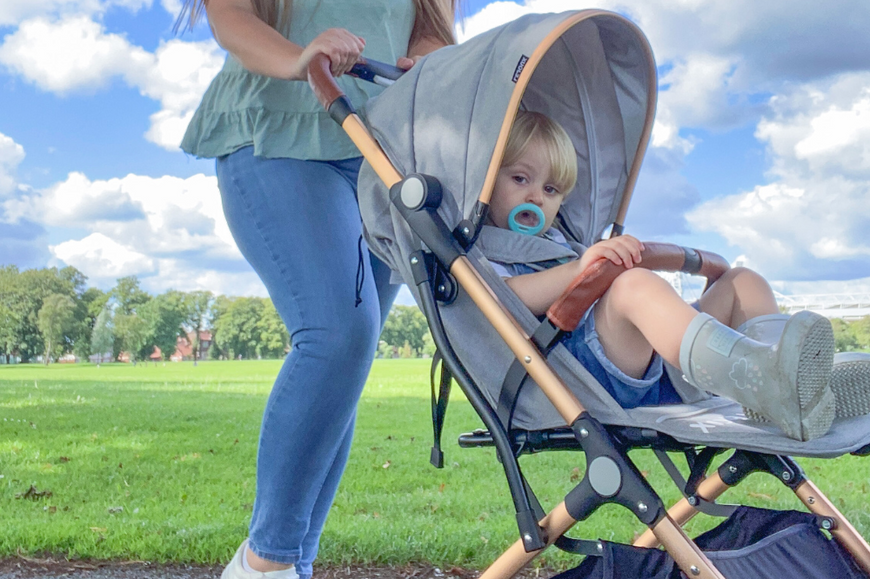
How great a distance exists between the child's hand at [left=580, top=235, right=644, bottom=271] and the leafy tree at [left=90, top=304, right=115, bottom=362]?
1575 cm

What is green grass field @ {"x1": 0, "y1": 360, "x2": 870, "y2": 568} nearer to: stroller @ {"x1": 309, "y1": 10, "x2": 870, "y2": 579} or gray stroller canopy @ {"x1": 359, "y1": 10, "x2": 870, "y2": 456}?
stroller @ {"x1": 309, "y1": 10, "x2": 870, "y2": 579}

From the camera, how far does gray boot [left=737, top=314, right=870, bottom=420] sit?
1.57 meters

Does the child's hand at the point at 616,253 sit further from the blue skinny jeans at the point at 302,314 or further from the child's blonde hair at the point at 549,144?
the blue skinny jeans at the point at 302,314

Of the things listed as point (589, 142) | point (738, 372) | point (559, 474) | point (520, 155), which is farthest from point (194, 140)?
point (559, 474)

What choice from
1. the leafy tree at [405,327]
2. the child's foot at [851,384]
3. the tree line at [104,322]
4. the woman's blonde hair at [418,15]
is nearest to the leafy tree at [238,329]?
the tree line at [104,322]

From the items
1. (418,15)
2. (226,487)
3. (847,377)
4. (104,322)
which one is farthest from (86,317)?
(847,377)

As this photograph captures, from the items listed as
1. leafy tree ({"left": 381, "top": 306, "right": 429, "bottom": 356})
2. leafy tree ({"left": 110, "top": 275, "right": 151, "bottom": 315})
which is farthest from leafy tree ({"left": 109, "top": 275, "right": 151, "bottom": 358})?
leafy tree ({"left": 381, "top": 306, "right": 429, "bottom": 356})

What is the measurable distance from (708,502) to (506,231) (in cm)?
82

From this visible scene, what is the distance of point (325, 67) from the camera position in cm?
177

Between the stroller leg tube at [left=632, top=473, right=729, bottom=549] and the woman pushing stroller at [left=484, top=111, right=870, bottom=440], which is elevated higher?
the woman pushing stroller at [left=484, top=111, right=870, bottom=440]

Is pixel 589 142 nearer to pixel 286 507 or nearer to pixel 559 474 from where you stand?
pixel 286 507

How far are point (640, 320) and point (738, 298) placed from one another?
504 mm

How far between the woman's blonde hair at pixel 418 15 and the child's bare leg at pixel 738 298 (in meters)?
1.05

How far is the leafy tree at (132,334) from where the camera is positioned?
1769 centimetres
